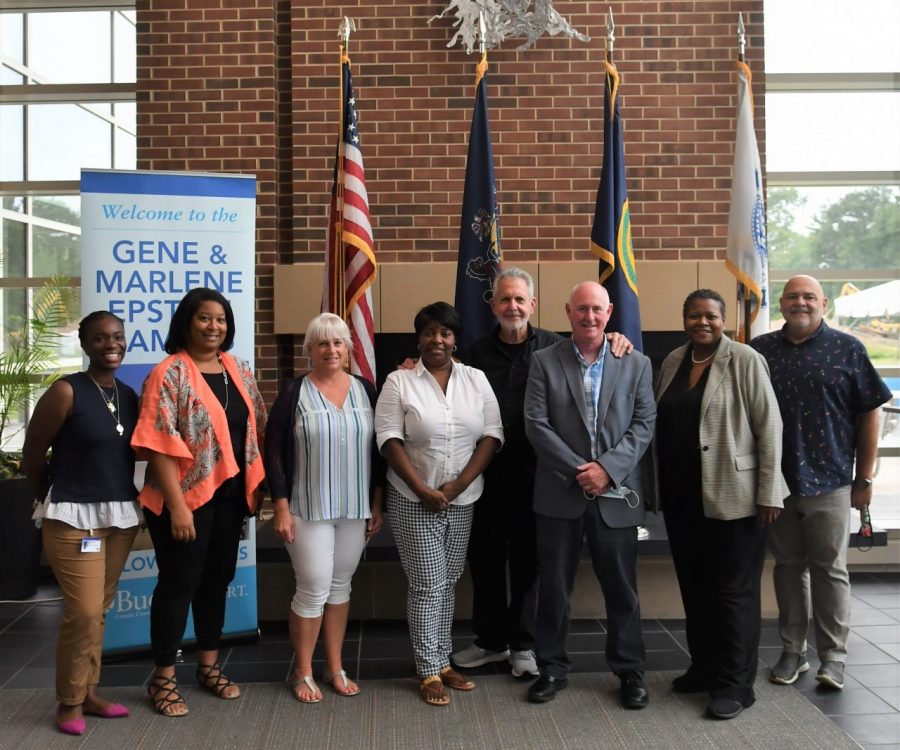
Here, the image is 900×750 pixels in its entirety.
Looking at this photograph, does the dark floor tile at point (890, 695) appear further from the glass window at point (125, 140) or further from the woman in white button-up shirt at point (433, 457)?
the glass window at point (125, 140)

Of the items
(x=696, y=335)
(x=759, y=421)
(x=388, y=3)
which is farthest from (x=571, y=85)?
(x=759, y=421)

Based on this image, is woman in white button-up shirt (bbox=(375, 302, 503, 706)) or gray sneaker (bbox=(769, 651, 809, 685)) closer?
woman in white button-up shirt (bbox=(375, 302, 503, 706))

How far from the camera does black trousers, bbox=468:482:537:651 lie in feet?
11.0

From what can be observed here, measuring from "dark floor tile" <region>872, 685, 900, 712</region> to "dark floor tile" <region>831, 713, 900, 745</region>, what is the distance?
9 centimetres

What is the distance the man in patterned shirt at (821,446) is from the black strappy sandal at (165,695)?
2.23 m

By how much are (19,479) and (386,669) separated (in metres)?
2.45

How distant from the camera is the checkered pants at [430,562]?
3.14 metres

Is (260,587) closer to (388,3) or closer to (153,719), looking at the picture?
(153,719)

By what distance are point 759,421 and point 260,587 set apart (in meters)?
2.41

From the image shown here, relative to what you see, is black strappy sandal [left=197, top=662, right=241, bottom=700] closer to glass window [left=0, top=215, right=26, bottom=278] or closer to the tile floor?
the tile floor

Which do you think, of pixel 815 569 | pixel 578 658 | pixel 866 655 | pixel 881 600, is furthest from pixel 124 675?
pixel 881 600

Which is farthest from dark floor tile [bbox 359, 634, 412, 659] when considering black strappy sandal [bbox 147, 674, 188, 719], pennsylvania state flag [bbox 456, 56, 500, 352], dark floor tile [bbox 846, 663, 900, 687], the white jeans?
dark floor tile [bbox 846, 663, 900, 687]

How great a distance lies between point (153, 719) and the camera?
3.06 meters

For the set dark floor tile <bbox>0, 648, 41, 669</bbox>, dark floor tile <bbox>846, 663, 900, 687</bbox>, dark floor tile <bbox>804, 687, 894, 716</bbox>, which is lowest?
dark floor tile <bbox>0, 648, 41, 669</bbox>
